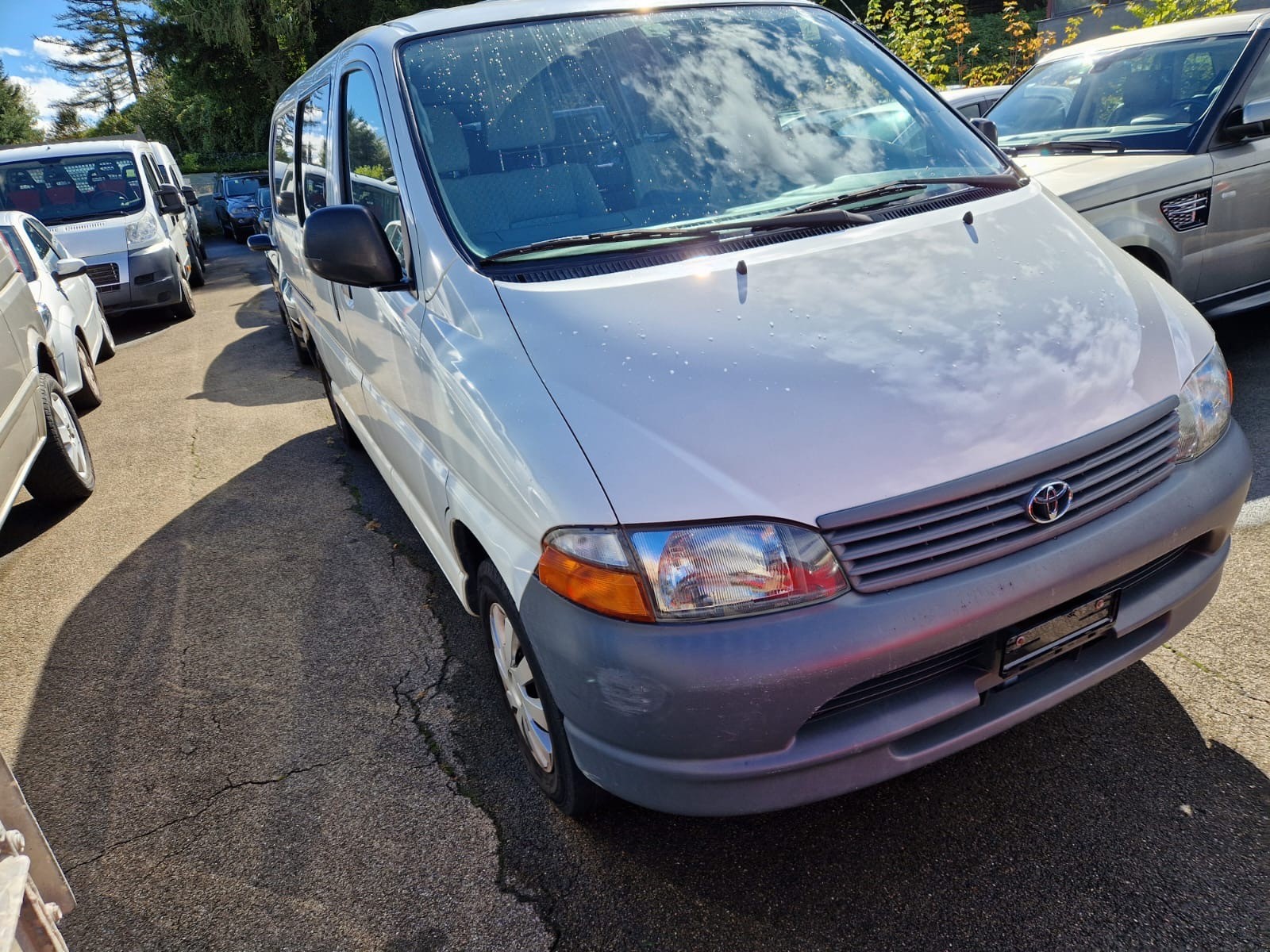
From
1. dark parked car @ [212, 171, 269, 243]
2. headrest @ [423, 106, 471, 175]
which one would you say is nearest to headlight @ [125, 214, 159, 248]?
headrest @ [423, 106, 471, 175]

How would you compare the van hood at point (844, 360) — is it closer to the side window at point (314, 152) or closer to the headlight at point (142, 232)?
the side window at point (314, 152)

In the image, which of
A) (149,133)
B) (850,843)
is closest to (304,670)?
(850,843)

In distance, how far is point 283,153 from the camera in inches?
203

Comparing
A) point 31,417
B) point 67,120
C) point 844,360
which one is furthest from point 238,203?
point 67,120

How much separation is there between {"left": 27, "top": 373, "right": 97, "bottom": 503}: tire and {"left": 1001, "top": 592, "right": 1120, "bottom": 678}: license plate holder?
4.76 meters

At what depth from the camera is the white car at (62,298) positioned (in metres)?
6.51

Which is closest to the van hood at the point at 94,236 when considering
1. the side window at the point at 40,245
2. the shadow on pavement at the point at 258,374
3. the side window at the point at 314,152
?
the shadow on pavement at the point at 258,374

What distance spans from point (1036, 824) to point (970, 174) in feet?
6.10

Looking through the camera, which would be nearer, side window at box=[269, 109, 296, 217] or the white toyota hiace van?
the white toyota hiace van

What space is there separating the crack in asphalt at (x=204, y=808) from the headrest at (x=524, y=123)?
A: 6.11 ft

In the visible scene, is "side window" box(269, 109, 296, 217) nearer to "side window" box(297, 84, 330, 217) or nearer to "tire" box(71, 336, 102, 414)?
"side window" box(297, 84, 330, 217)

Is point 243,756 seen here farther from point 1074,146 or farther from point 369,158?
point 1074,146

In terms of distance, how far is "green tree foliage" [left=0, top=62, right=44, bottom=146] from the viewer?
2042 inches

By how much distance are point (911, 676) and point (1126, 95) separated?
460 cm
